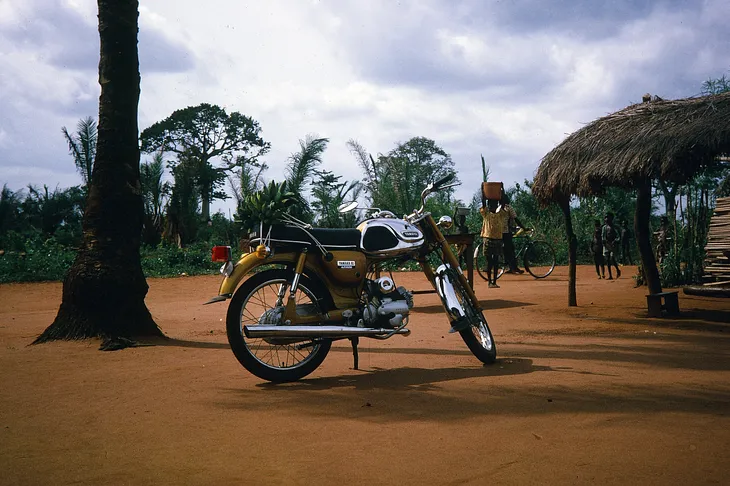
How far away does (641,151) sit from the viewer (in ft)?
29.5

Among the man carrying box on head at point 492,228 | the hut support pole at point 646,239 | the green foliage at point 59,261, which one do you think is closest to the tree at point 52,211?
the green foliage at point 59,261

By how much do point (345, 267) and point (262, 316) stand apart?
78 centimetres

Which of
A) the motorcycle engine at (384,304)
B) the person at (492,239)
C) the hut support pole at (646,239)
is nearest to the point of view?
→ the motorcycle engine at (384,304)

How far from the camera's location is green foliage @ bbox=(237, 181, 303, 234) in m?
5.49

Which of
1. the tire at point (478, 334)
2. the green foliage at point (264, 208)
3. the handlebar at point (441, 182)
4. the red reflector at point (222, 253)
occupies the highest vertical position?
the handlebar at point (441, 182)

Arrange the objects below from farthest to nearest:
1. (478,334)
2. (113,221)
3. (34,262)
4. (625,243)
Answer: (625,243) → (34,262) → (113,221) → (478,334)

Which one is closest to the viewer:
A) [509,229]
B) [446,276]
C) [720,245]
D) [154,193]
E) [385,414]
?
[385,414]

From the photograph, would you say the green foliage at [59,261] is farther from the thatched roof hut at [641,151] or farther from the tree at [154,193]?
the thatched roof hut at [641,151]

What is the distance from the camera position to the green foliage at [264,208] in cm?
549

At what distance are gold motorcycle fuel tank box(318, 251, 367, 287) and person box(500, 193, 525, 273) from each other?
1086cm

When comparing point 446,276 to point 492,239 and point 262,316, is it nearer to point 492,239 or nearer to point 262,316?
point 262,316

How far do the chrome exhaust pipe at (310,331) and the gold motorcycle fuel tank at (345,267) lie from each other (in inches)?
16.5

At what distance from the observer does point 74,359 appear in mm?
6695

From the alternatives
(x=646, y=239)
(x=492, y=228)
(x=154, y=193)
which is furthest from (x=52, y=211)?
(x=646, y=239)
